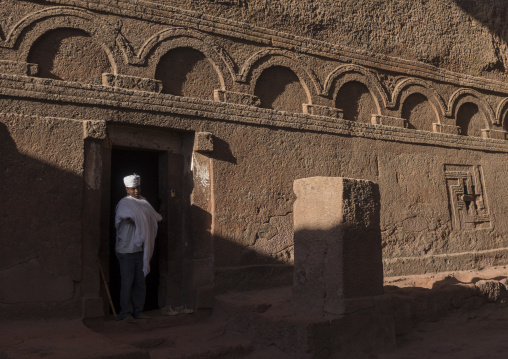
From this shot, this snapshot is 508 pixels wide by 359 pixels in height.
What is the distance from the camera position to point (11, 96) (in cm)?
489

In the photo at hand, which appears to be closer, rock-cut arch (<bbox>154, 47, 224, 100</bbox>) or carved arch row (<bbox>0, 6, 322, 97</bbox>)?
carved arch row (<bbox>0, 6, 322, 97</bbox>)

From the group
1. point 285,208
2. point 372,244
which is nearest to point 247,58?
point 285,208

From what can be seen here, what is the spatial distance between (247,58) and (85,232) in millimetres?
3089

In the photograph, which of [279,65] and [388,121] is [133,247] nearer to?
[279,65]

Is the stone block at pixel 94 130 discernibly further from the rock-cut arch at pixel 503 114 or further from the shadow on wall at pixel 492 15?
the rock-cut arch at pixel 503 114

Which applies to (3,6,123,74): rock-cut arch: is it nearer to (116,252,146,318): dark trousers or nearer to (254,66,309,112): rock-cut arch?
(254,66,309,112): rock-cut arch

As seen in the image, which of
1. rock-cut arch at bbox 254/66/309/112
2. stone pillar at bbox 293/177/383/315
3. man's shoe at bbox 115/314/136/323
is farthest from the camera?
rock-cut arch at bbox 254/66/309/112

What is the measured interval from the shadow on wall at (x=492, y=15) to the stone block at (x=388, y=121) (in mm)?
2548

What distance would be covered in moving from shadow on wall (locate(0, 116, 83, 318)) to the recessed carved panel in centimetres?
585

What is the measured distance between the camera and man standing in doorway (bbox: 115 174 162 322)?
508 centimetres

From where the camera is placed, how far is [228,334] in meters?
5.00

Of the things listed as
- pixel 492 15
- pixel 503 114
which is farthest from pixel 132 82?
pixel 492 15

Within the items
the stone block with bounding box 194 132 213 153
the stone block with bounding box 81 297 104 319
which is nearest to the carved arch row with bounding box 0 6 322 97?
the stone block with bounding box 194 132 213 153

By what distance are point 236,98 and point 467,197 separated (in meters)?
4.41
